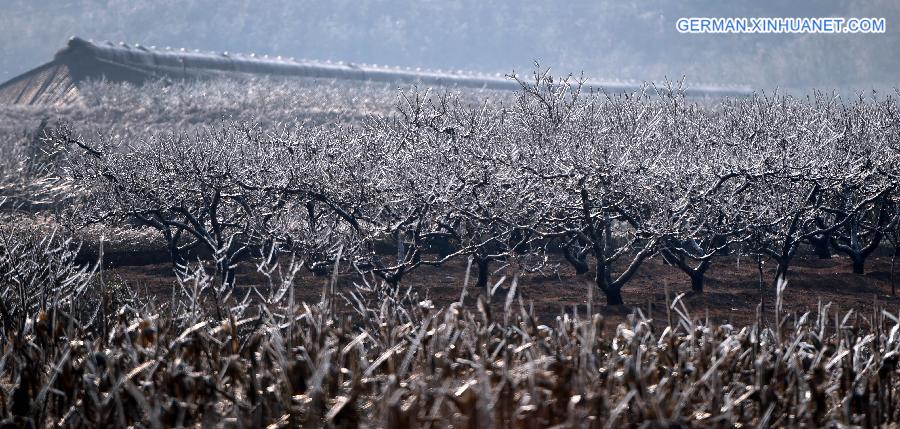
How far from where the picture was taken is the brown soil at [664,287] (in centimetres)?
1521

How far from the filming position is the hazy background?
95188 mm

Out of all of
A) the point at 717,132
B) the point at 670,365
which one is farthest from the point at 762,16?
the point at 670,365

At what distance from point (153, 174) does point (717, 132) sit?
33.2ft

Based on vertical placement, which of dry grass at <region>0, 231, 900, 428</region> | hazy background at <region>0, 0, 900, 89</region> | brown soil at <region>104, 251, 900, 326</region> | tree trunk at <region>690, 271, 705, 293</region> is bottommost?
brown soil at <region>104, 251, 900, 326</region>

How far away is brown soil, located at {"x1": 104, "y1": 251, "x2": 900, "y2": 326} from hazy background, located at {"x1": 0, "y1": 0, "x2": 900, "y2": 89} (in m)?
75.8

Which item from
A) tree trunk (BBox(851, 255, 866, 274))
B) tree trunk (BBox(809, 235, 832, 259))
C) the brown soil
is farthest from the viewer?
tree trunk (BBox(809, 235, 832, 259))

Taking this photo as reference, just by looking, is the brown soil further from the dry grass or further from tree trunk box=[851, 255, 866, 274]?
the dry grass

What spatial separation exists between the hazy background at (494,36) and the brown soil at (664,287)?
75795 mm

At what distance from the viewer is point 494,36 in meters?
107

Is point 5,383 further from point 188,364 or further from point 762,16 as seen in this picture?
point 762,16

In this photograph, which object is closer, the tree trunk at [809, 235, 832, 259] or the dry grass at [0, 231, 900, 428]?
the dry grass at [0, 231, 900, 428]

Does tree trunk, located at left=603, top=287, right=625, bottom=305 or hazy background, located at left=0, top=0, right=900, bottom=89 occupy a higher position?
hazy background, located at left=0, top=0, right=900, bottom=89

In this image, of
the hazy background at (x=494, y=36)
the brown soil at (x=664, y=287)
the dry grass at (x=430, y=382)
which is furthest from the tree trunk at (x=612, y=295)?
the hazy background at (x=494, y=36)

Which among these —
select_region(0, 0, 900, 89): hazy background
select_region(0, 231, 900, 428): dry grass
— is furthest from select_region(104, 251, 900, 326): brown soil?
select_region(0, 0, 900, 89): hazy background
